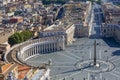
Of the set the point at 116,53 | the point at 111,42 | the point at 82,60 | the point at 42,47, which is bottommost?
the point at 116,53

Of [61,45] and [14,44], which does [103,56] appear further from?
[14,44]

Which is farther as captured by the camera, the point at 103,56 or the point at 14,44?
the point at 14,44

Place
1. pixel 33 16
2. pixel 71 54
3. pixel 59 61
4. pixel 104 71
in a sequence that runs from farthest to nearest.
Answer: pixel 33 16, pixel 71 54, pixel 59 61, pixel 104 71

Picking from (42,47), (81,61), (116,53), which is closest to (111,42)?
(116,53)

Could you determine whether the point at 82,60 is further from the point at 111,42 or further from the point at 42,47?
the point at 111,42

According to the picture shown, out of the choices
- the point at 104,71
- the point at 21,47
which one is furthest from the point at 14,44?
the point at 104,71

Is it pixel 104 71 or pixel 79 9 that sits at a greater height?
pixel 79 9

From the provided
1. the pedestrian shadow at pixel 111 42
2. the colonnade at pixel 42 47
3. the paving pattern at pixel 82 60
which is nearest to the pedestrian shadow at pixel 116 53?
the paving pattern at pixel 82 60
